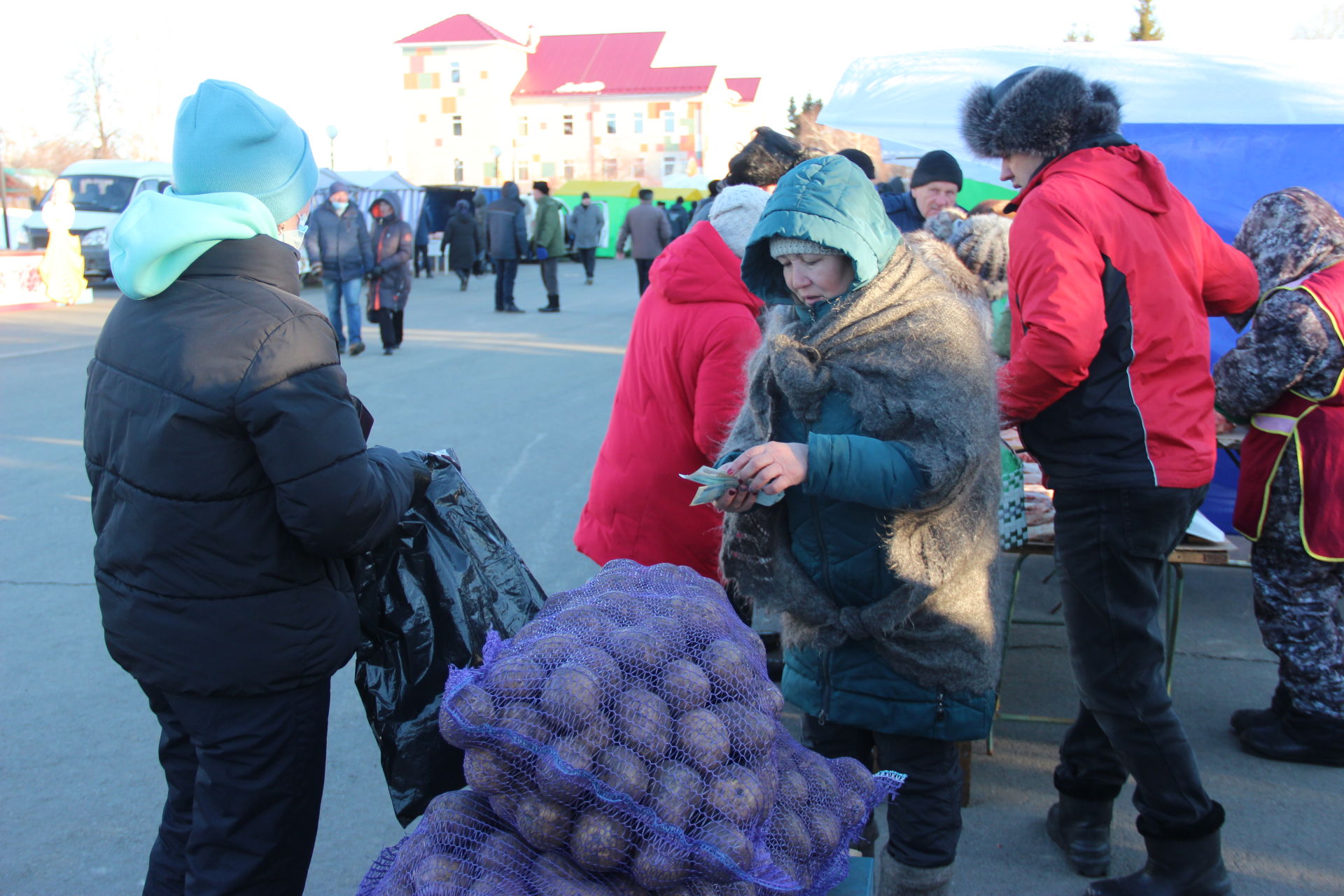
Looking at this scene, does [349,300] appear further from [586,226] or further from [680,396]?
[586,226]

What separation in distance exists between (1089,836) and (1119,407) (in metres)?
1.34

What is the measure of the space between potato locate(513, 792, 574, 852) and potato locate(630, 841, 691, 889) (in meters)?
0.13

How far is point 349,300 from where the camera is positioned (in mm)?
11812

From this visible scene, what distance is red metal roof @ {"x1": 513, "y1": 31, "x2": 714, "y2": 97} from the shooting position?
236ft

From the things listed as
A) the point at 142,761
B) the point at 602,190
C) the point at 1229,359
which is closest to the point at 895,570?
the point at 1229,359

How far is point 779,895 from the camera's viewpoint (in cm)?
170

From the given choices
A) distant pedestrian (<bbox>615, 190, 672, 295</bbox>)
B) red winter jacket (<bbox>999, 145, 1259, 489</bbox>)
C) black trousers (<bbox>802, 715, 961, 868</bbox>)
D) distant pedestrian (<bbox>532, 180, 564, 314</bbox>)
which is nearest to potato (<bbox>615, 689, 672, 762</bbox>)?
black trousers (<bbox>802, 715, 961, 868</bbox>)

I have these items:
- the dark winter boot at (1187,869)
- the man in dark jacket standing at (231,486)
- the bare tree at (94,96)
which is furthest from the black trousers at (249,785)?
the bare tree at (94,96)

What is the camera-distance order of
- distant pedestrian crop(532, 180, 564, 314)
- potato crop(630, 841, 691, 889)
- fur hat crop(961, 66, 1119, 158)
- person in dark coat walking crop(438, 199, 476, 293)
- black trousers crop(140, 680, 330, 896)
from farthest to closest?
person in dark coat walking crop(438, 199, 476, 293) < distant pedestrian crop(532, 180, 564, 314) < fur hat crop(961, 66, 1119, 158) < black trousers crop(140, 680, 330, 896) < potato crop(630, 841, 691, 889)

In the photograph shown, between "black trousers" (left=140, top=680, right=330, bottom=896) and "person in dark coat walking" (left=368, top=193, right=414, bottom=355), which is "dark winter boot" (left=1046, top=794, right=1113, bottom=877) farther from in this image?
"person in dark coat walking" (left=368, top=193, right=414, bottom=355)

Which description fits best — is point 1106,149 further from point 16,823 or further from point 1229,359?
point 16,823

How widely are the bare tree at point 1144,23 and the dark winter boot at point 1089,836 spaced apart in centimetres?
3489

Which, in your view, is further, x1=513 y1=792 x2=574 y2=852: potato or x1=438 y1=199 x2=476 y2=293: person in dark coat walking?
x1=438 y1=199 x2=476 y2=293: person in dark coat walking

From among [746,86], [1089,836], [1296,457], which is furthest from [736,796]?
[746,86]
